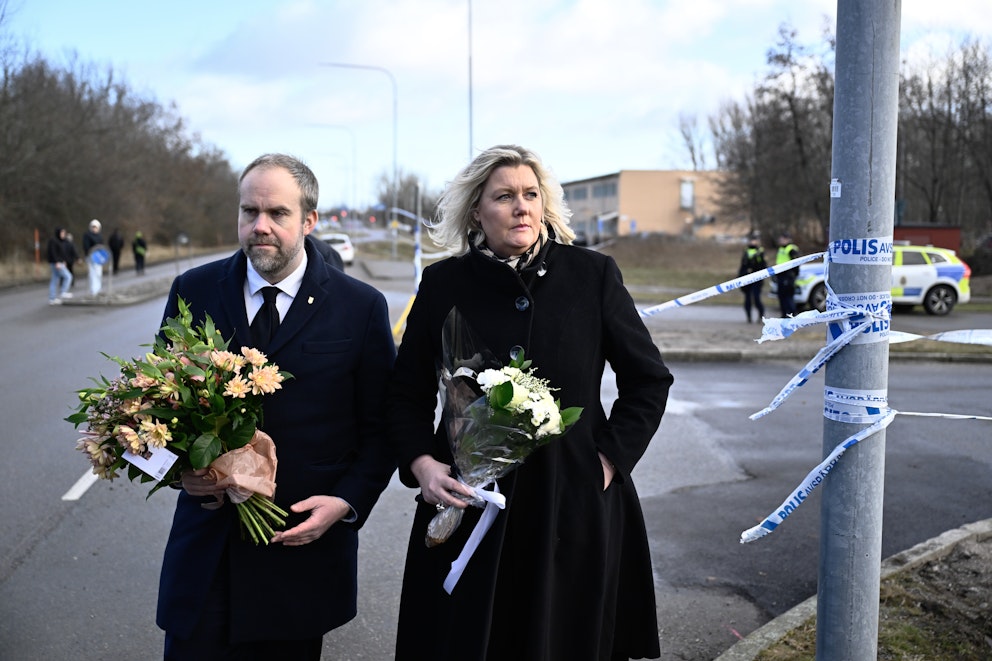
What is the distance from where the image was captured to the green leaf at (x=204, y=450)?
2486 mm

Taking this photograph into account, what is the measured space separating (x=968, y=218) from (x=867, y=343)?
45.5m

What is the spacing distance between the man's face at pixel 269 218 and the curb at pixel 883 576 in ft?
8.55

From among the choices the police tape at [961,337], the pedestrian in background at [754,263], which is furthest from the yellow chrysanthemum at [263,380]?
the pedestrian in background at [754,263]

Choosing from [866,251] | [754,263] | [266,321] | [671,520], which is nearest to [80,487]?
[671,520]

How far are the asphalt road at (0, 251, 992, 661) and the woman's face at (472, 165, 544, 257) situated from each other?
120 cm

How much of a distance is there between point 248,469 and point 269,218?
762 millimetres

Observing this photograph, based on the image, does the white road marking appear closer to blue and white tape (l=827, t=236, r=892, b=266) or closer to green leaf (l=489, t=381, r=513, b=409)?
green leaf (l=489, t=381, r=513, b=409)

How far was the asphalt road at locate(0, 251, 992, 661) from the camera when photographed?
4605 mm

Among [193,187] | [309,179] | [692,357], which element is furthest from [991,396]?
[193,187]

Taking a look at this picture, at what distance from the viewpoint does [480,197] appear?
2936mm

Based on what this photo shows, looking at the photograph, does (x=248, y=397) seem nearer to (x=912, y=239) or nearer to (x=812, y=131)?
(x=912, y=239)

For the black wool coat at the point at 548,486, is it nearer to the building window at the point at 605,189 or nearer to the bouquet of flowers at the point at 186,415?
the bouquet of flowers at the point at 186,415

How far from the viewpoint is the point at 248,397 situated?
2580 mm

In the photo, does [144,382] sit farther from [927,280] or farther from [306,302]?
[927,280]
